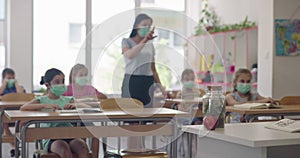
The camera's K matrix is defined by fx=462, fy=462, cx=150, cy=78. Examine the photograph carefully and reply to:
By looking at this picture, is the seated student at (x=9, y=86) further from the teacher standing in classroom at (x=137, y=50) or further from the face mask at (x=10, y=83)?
the teacher standing in classroom at (x=137, y=50)

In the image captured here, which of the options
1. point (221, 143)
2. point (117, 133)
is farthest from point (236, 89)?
point (221, 143)

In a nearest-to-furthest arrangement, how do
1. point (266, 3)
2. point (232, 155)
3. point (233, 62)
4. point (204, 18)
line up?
point (232, 155)
point (266, 3)
point (233, 62)
point (204, 18)

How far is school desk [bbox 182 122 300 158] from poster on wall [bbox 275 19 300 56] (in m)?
4.12

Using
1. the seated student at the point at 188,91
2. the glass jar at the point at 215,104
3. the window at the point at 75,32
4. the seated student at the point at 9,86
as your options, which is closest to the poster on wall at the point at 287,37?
the window at the point at 75,32

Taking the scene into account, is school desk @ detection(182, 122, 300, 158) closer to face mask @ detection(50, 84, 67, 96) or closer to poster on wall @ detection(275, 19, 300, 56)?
face mask @ detection(50, 84, 67, 96)

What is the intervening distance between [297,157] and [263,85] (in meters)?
4.30

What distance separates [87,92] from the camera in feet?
6.07

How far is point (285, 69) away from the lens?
6016 millimetres

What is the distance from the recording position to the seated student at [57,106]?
304cm

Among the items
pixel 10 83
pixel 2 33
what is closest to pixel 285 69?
pixel 10 83

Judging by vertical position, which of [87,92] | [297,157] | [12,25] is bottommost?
[297,157]

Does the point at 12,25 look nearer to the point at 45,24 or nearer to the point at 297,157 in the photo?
the point at 45,24

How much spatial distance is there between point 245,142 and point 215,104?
0.30 m

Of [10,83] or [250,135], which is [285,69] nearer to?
[10,83]
